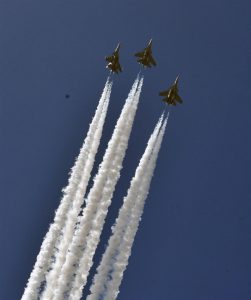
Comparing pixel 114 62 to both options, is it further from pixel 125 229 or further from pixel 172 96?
pixel 125 229

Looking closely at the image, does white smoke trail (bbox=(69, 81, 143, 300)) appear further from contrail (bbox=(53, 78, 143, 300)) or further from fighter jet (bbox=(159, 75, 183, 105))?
fighter jet (bbox=(159, 75, 183, 105))

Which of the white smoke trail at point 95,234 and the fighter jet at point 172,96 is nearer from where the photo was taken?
the white smoke trail at point 95,234

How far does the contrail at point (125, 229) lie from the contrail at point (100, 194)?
1562mm

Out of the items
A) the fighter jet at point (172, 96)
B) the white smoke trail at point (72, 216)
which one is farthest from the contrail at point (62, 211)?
the fighter jet at point (172, 96)

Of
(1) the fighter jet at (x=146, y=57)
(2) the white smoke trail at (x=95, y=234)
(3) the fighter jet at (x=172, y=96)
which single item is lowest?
(2) the white smoke trail at (x=95, y=234)

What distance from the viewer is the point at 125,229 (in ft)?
138

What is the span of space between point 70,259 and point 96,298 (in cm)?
389

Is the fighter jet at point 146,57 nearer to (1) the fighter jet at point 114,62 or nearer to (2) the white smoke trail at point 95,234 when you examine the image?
(1) the fighter jet at point 114,62

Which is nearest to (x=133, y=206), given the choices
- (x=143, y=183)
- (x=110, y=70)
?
(x=143, y=183)

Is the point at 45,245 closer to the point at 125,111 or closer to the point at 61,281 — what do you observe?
the point at 61,281

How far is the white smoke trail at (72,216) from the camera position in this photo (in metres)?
40.2

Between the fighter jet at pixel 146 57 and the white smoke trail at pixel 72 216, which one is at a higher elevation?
the fighter jet at pixel 146 57

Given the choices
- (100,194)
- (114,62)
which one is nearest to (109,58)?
(114,62)

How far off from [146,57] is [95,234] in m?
18.4
